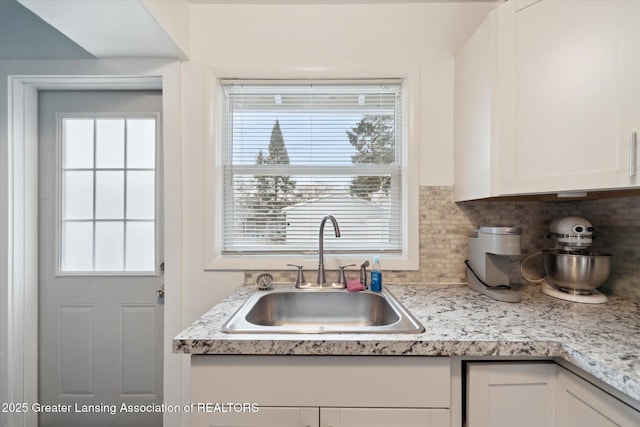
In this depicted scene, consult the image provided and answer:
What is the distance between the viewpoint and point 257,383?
79 centimetres

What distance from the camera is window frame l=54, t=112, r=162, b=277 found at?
4.98ft

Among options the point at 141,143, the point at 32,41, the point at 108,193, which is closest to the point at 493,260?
the point at 141,143

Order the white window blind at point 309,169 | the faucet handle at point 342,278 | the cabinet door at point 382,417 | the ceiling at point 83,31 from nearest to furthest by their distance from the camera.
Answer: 1. the cabinet door at point 382,417
2. the ceiling at point 83,31
3. the faucet handle at point 342,278
4. the white window blind at point 309,169

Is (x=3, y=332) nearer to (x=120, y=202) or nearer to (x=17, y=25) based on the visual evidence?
(x=120, y=202)

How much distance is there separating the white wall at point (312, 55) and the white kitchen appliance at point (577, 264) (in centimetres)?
56

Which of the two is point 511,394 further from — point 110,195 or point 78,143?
point 78,143

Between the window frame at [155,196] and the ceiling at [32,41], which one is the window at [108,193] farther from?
the ceiling at [32,41]

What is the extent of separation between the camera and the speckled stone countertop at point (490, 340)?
26.9 inches

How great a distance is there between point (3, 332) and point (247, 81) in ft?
6.17

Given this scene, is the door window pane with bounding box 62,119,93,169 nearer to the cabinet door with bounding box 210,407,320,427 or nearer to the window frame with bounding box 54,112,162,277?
the window frame with bounding box 54,112,162,277

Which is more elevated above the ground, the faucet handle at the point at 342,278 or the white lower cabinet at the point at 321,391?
the faucet handle at the point at 342,278

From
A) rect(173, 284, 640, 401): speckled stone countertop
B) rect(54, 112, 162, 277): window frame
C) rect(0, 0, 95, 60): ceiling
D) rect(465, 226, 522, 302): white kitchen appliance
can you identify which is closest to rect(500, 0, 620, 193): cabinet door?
rect(465, 226, 522, 302): white kitchen appliance

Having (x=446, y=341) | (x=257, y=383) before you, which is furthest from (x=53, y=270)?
(x=446, y=341)

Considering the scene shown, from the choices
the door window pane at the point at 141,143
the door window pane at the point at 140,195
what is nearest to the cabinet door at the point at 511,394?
the door window pane at the point at 140,195
